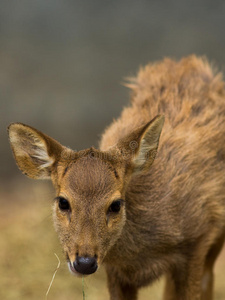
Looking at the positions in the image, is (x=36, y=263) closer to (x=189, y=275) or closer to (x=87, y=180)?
(x=189, y=275)

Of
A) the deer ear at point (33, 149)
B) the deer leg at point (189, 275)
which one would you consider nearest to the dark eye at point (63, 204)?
the deer ear at point (33, 149)

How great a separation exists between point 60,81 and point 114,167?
25.6 feet

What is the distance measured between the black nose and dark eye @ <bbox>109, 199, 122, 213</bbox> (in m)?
0.59

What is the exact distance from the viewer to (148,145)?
6742mm

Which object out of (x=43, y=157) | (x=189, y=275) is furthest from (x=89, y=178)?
(x=189, y=275)

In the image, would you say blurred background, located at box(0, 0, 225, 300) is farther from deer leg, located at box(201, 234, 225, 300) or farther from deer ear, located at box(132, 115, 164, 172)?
deer ear, located at box(132, 115, 164, 172)

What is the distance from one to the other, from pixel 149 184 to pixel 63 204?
1.32 meters

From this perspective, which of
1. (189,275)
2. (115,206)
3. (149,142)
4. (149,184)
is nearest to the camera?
(115,206)

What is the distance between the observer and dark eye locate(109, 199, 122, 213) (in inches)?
249

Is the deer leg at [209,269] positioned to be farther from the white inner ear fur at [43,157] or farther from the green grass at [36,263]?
the white inner ear fur at [43,157]

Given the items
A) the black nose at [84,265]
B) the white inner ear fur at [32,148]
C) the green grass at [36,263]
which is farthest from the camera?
the green grass at [36,263]

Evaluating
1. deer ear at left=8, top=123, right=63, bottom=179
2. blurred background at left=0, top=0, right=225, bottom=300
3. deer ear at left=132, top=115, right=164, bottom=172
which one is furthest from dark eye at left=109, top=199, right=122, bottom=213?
blurred background at left=0, top=0, right=225, bottom=300

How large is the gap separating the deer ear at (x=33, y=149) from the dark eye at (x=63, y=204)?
1.67 ft

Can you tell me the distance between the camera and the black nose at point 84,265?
591cm
